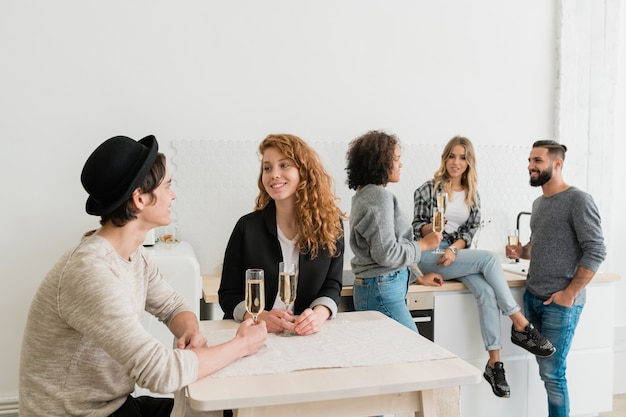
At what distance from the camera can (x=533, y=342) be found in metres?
3.03

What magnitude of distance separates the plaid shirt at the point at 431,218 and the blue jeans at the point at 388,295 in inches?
32.7

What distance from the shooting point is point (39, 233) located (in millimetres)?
3135

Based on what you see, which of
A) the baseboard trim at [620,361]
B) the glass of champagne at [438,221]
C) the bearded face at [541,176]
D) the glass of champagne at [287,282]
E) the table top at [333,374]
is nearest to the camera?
the table top at [333,374]

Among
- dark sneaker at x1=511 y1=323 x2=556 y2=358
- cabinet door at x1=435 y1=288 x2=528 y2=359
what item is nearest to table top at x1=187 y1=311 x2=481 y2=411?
cabinet door at x1=435 y1=288 x2=528 y2=359

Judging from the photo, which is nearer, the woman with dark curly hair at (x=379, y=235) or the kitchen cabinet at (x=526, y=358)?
the woman with dark curly hair at (x=379, y=235)

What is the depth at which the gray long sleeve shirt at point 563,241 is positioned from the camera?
2887 millimetres

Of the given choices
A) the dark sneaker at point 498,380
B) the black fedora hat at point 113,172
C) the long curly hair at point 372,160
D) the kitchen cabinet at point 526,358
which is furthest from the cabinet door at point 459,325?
the black fedora hat at point 113,172

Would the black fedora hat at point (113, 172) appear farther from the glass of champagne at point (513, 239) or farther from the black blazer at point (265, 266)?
the glass of champagne at point (513, 239)

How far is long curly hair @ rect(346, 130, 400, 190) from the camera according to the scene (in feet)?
8.75

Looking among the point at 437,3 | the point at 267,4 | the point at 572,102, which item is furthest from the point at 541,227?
the point at 267,4

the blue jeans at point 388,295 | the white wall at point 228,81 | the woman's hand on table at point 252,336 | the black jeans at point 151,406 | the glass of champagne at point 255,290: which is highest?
the white wall at point 228,81

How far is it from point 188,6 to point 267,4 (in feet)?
1.55

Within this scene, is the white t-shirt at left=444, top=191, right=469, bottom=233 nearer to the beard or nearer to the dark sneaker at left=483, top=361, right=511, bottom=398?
the beard

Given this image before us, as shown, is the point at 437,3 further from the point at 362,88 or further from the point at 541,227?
the point at 541,227
